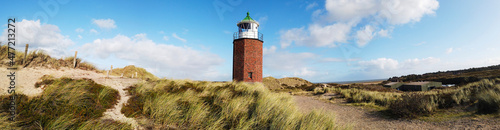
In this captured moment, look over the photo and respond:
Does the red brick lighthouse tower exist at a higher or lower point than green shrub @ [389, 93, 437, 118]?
higher

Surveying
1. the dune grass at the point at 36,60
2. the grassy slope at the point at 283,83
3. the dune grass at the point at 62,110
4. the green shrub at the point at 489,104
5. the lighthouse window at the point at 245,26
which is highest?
the lighthouse window at the point at 245,26

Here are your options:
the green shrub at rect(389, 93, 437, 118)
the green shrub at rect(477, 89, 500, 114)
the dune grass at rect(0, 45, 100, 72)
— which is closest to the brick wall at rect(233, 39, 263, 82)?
the green shrub at rect(389, 93, 437, 118)

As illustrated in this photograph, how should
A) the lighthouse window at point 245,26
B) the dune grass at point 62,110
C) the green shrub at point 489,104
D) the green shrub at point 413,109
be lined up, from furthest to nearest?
the lighthouse window at point 245,26 < the green shrub at point 413,109 < the green shrub at point 489,104 < the dune grass at point 62,110

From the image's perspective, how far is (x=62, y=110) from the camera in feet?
13.6

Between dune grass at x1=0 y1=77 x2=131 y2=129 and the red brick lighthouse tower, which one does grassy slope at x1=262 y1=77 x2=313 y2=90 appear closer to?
the red brick lighthouse tower

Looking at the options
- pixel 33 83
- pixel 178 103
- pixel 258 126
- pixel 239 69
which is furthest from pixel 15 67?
pixel 239 69

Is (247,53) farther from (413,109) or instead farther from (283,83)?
(283,83)

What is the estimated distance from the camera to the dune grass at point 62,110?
360 centimetres

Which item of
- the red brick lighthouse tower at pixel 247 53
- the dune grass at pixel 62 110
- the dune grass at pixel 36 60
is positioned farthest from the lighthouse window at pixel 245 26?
the dune grass at pixel 62 110

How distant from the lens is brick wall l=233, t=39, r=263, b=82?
63.3ft

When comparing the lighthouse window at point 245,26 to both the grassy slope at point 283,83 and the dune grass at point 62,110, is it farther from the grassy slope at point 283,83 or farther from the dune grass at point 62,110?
the dune grass at point 62,110

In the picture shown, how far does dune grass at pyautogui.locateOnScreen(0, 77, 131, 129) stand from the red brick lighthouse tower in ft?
46.9

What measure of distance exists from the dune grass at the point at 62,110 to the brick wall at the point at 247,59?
14238 millimetres

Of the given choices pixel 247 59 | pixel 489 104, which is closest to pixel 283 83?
pixel 247 59
